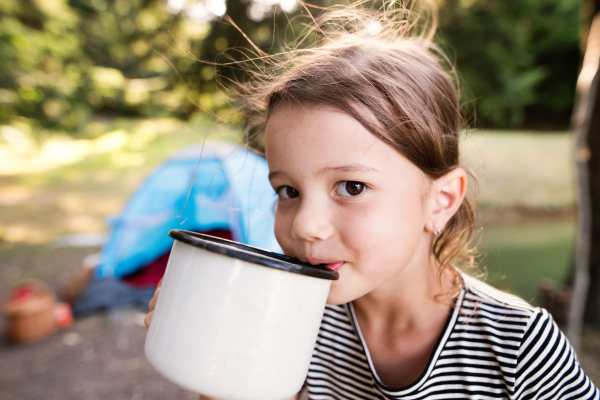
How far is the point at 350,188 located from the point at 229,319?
0.45 metres

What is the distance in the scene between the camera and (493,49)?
14773 mm

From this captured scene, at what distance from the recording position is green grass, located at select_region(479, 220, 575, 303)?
530cm

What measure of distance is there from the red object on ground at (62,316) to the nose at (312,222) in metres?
4.26

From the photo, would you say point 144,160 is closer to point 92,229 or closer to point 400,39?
point 92,229

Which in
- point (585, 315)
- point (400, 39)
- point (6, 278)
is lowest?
point (6, 278)

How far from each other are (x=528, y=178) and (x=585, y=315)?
906 cm

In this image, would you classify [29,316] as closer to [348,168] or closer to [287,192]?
[287,192]

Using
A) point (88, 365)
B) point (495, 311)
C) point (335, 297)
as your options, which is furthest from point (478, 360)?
point (88, 365)

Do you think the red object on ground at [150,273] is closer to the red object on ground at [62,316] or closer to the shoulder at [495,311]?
the red object on ground at [62,316]

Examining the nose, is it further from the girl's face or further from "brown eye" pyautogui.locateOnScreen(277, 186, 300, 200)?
"brown eye" pyautogui.locateOnScreen(277, 186, 300, 200)

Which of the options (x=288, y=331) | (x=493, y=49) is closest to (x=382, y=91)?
(x=288, y=331)

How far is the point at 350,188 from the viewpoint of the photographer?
992mm

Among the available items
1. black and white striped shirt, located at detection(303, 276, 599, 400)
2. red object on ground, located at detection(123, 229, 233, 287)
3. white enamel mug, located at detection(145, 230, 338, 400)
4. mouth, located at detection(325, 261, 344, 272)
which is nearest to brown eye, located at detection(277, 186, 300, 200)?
mouth, located at detection(325, 261, 344, 272)

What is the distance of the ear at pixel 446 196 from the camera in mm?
1161
